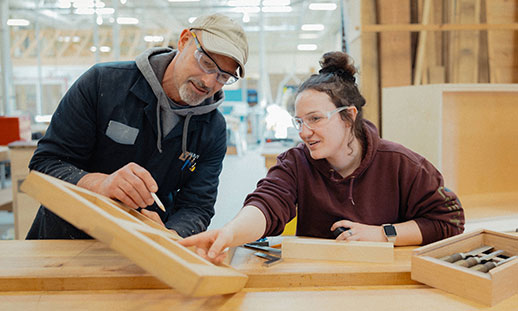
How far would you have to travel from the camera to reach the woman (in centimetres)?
140

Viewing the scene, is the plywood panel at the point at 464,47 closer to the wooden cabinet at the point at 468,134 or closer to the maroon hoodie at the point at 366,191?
the wooden cabinet at the point at 468,134

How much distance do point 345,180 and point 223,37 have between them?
27.4 inches

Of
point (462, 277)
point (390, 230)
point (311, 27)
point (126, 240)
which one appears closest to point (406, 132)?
point (390, 230)

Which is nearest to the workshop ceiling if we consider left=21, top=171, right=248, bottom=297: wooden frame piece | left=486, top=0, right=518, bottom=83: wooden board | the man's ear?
left=486, top=0, right=518, bottom=83: wooden board

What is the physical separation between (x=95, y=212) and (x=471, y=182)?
2734 mm

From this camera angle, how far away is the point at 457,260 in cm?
108

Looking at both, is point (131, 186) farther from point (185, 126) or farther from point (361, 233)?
point (361, 233)

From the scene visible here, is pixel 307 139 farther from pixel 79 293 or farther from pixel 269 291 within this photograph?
pixel 79 293

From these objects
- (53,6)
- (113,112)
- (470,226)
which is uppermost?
(53,6)

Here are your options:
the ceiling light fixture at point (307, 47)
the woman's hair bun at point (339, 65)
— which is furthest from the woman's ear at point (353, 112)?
the ceiling light fixture at point (307, 47)

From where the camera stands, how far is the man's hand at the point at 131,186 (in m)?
1.18

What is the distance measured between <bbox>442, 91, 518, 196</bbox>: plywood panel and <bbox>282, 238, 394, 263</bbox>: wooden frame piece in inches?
70.7

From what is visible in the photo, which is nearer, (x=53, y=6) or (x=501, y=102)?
(x=501, y=102)

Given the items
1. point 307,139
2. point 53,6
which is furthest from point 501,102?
point 53,6
